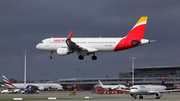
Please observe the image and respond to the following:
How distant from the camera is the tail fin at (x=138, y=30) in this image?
60.8 m

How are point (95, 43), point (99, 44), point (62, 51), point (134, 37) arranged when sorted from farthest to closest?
point (134, 37), point (62, 51), point (95, 43), point (99, 44)

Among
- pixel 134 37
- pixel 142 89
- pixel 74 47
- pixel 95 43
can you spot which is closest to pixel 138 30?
pixel 134 37

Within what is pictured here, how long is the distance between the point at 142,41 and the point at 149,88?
28664mm

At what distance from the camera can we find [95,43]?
59375 mm

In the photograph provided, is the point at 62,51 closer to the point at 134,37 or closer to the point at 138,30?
the point at 134,37

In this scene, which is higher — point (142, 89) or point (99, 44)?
point (99, 44)

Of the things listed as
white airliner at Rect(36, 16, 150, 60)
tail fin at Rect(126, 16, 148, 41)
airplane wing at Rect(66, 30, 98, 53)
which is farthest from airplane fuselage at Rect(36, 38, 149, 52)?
tail fin at Rect(126, 16, 148, 41)

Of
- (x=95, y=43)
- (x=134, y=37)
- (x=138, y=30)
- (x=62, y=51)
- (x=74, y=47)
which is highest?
(x=138, y=30)

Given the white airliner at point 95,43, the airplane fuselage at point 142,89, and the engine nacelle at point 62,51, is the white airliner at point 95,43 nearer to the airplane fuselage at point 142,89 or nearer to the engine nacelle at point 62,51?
the engine nacelle at point 62,51

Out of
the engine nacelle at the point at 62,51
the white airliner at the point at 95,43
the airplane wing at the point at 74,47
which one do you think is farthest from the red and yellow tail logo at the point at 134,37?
the engine nacelle at the point at 62,51

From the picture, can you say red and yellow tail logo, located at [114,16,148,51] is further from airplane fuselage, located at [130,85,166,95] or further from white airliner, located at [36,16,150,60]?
airplane fuselage, located at [130,85,166,95]

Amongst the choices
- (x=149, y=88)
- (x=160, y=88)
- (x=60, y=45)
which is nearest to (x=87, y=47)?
(x=60, y=45)

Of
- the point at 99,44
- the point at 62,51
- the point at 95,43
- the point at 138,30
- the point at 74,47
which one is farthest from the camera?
the point at 138,30

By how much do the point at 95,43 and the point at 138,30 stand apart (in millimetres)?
10429
